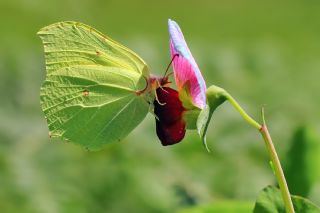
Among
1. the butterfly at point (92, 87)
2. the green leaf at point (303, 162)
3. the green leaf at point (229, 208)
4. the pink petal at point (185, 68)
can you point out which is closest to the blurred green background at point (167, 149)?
the green leaf at point (303, 162)

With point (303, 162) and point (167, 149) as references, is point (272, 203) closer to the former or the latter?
point (303, 162)

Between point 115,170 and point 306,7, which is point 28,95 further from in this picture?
point 306,7

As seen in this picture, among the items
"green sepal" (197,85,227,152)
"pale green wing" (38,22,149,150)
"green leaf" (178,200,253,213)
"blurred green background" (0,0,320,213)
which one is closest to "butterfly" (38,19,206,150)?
"pale green wing" (38,22,149,150)

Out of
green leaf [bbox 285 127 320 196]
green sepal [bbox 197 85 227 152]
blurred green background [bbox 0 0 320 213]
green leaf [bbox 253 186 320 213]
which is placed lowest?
blurred green background [bbox 0 0 320 213]

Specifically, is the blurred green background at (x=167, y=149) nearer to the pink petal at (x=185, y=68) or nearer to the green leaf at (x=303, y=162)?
the green leaf at (x=303, y=162)

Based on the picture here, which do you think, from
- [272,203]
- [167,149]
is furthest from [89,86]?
[167,149]

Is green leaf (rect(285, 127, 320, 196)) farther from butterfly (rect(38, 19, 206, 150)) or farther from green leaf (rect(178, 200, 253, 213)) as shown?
butterfly (rect(38, 19, 206, 150))

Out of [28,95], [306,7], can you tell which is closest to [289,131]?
[28,95]
